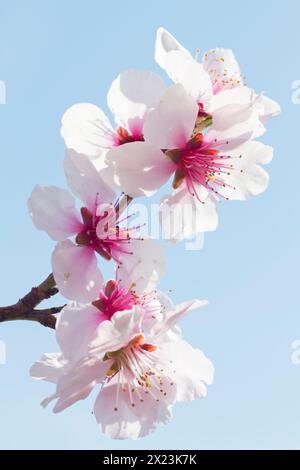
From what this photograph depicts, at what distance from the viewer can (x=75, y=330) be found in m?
2.38

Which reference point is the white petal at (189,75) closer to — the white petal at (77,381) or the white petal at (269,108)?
the white petal at (269,108)

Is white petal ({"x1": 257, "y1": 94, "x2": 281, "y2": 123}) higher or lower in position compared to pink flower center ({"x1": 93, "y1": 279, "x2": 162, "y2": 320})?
higher

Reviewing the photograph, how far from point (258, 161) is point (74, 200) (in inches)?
37.2

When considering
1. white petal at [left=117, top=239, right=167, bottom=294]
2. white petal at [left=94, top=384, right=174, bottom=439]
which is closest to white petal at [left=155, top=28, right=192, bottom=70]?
white petal at [left=117, top=239, right=167, bottom=294]

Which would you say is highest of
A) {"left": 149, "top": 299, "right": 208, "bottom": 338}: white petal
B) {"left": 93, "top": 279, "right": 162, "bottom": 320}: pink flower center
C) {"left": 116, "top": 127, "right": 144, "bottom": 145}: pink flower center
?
{"left": 116, "top": 127, "right": 144, "bottom": 145}: pink flower center

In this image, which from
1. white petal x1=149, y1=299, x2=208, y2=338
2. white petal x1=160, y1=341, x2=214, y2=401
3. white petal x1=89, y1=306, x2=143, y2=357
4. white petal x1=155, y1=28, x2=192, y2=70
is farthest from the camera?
white petal x1=160, y1=341, x2=214, y2=401

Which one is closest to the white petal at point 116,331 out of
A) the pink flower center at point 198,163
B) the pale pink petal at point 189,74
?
the pink flower center at point 198,163

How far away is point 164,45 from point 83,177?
0.75 metres

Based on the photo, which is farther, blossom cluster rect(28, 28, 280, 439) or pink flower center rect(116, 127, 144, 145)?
pink flower center rect(116, 127, 144, 145)

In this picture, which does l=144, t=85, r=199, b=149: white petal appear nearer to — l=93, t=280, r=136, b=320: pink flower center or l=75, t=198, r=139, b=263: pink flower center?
l=75, t=198, r=139, b=263: pink flower center

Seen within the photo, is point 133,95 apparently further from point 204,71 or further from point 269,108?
point 269,108

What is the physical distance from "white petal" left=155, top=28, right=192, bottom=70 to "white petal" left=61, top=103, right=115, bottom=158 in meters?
0.36

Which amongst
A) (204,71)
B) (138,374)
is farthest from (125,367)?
(204,71)

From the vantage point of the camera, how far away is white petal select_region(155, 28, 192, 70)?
2629 mm
